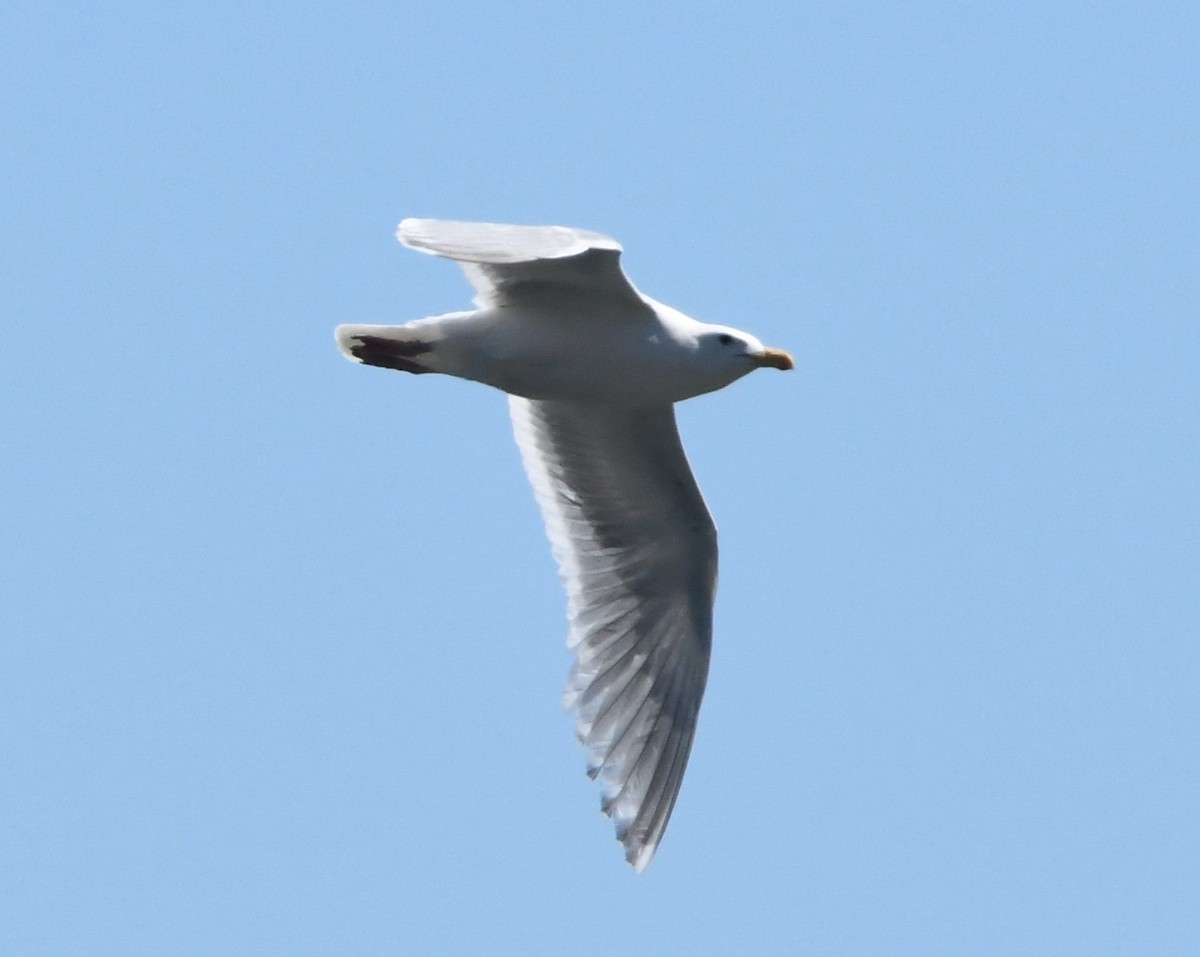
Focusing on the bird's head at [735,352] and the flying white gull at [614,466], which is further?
the bird's head at [735,352]

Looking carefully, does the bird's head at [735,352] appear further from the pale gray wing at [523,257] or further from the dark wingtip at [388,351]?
the dark wingtip at [388,351]

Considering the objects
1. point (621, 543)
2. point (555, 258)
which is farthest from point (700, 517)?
point (555, 258)

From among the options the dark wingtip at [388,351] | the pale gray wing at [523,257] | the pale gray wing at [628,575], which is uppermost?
the pale gray wing at [523,257]

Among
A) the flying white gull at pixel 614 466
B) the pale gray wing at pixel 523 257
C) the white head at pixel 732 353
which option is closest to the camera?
the pale gray wing at pixel 523 257

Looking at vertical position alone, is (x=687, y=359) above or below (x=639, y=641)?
above

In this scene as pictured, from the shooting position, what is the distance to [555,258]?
27.8 ft

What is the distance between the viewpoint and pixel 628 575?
11.2 metres

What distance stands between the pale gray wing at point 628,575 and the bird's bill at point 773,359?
2.92 ft

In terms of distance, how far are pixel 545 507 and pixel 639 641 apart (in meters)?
0.82

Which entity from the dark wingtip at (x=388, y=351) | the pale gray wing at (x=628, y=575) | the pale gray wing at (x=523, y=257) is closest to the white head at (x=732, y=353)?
the pale gray wing at (x=523, y=257)

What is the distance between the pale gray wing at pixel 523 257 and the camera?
8.39 m

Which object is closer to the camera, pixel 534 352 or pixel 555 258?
pixel 555 258

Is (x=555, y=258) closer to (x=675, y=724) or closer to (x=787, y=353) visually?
(x=787, y=353)

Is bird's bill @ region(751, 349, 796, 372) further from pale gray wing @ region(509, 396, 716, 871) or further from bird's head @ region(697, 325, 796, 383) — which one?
pale gray wing @ region(509, 396, 716, 871)
